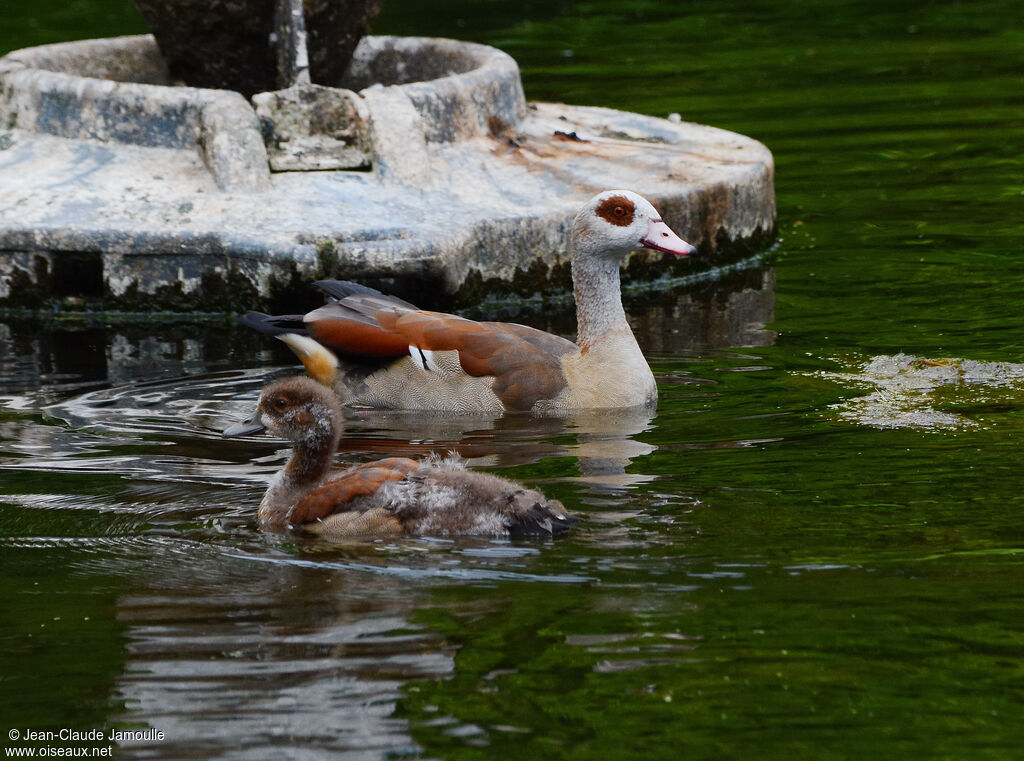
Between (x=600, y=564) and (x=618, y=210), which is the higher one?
(x=618, y=210)

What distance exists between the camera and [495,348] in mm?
7926

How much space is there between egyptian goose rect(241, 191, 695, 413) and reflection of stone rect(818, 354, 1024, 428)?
1017 millimetres

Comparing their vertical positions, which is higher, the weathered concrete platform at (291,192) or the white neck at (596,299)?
the weathered concrete platform at (291,192)

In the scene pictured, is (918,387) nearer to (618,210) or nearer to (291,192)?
(618,210)

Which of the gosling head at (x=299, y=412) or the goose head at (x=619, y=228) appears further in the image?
the goose head at (x=619, y=228)

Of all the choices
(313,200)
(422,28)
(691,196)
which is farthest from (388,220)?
(422,28)

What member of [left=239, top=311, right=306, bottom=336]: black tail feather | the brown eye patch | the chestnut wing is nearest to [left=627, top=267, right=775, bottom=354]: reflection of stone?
the brown eye patch

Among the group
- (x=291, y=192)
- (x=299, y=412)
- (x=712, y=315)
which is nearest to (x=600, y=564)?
(x=299, y=412)

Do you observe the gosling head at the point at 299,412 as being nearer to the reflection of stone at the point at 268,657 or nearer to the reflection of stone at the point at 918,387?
the reflection of stone at the point at 268,657

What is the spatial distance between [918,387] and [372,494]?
2960 millimetres

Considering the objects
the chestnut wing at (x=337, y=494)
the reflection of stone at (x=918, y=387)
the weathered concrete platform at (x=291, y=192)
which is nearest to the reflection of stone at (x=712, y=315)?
the weathered concrete platform at (x=291, y=192)

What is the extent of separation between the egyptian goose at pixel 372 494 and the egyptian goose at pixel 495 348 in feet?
5.19

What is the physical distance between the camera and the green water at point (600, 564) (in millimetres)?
4336

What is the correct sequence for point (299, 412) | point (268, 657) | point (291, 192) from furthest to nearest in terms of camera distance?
point (291, 192), point (299, 412), point (268, 657)
